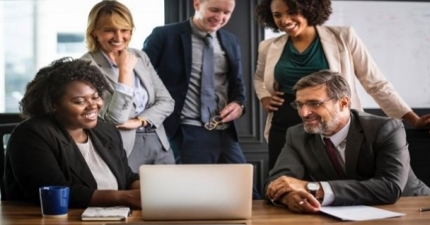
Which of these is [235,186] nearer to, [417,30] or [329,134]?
[329,134]

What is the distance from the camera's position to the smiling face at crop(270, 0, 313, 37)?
3.17 meters

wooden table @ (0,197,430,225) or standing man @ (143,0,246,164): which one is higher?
standing man @ (143,0,246,164)

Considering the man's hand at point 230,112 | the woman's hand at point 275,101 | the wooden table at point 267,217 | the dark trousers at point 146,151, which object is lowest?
the wooden table at point 267,217

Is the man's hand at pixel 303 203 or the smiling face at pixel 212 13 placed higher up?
the smiling face at pixel 212 13

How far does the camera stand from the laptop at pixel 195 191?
1.91m

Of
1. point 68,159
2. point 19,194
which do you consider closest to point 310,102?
point 68,159

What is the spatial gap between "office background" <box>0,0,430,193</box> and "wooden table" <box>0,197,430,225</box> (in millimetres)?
2208

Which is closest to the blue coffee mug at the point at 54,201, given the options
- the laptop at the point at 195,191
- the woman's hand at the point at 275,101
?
the laptop at the point at 195,191

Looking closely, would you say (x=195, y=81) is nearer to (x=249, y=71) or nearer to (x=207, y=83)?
(x=207, y=83)

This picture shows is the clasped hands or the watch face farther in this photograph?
the watch face

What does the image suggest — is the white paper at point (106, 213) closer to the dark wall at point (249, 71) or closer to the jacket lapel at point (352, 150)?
the jacket lapel at point (352, 150)

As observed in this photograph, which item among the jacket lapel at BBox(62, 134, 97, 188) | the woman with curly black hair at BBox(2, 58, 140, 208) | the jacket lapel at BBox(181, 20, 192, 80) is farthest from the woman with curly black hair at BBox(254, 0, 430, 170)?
the jacket lapel at BBox(62, 134, 97, 188)

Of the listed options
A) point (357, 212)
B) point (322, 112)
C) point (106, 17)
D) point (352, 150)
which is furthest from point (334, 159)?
point (106, 17)

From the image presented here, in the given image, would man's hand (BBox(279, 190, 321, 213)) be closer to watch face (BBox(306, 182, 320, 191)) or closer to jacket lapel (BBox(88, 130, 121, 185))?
watch face (BBox(306, 182, 320, 191))
